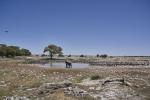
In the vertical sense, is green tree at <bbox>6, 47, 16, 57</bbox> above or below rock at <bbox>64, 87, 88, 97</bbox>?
above

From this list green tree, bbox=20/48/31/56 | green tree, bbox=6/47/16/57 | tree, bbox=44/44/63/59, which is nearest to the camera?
tree, bbox=44/44/63/59

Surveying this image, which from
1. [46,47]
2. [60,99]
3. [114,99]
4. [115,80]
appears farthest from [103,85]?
[46,47]

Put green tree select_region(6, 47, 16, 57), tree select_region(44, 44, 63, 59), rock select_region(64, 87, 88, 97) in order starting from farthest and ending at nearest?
1. green tree select_region(6, 47, 16, 57)
2. tree select_region(44, 44, 63, 59)
3. rock select_region(64, 87, 88, 97)

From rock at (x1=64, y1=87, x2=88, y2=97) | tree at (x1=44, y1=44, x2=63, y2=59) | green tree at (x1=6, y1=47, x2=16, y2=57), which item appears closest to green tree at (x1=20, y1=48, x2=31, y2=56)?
green tree at (x1=6, y1=47, x2=16, y2=57)

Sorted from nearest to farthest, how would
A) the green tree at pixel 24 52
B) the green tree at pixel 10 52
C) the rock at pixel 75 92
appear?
the rock at pixel 75 92, the green tree at pixel 10 52, the green tree at pixel 24 52

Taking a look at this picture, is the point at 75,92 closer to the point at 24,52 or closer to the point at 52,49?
the point at 52,49

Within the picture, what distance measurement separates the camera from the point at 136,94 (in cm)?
1977

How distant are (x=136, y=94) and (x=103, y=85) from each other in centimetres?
368

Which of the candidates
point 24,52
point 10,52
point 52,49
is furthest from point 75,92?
point 24,52

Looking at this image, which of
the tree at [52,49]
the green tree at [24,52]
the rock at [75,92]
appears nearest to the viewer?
the rock at [75,92]

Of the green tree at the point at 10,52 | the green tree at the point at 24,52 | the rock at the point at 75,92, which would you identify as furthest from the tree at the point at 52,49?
the rock at the point at 75,92

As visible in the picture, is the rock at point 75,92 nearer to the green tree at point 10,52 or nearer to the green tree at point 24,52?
the green tree at point 10,52

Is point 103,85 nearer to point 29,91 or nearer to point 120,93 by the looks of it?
point 120,93

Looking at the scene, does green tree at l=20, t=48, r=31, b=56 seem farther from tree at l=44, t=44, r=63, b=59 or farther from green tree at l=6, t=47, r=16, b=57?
tree at l=44, t=44, r=63, b=59
